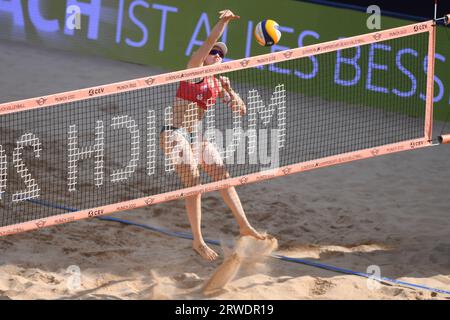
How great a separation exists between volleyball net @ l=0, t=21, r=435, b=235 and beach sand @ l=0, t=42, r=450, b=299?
36 cm

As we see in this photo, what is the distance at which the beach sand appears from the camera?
371 inches

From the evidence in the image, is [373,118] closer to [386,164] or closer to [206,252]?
[386,164]

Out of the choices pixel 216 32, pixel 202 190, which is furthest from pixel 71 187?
pixel 216 32

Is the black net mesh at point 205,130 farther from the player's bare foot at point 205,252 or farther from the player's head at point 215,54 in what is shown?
the player's bare foot at point 205,252

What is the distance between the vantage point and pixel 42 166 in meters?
12.1

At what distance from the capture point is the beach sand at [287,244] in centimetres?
942

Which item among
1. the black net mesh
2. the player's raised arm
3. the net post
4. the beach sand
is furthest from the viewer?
the black net mesh

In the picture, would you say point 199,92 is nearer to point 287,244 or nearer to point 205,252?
point 205,252

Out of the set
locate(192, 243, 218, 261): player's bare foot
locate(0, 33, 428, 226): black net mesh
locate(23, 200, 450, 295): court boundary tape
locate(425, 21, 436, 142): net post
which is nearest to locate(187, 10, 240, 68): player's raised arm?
locate(0, 33, 428, 226): black net mesh

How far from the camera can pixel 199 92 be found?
9.45 meters

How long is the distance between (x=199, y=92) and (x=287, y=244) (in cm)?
214

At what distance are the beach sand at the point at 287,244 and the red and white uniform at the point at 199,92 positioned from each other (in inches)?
65.5

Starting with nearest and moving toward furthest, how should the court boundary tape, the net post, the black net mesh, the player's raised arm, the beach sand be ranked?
the player's raised arm, the beach sand, the court boundary tape, the net post, the black net mesh

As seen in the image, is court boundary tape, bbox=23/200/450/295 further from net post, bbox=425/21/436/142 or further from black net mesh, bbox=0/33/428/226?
net post, bbox=425/21/436/142
